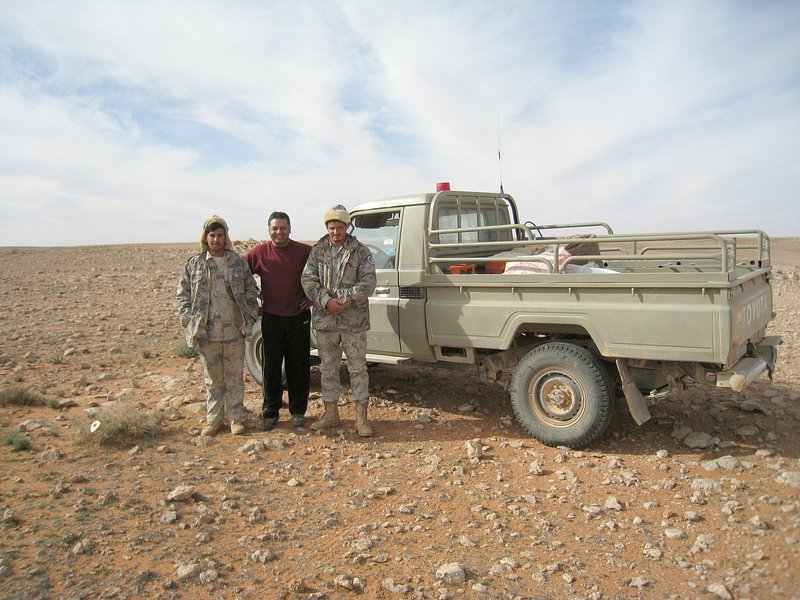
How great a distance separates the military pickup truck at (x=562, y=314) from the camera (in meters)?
3.94

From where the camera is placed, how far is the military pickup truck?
3936 mm

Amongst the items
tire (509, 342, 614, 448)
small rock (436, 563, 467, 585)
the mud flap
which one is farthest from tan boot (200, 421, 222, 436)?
the mud flap

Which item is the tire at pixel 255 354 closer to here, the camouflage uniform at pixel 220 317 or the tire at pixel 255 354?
the tire at pixel 255 354

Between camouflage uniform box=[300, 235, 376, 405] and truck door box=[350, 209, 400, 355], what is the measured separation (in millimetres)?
338

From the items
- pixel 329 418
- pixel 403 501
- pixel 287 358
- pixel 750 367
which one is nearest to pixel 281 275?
pixel 287 358

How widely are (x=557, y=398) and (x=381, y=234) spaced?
2187 millimetres

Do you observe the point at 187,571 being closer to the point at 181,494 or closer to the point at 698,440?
the point at 181,494

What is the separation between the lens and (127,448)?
181 inches

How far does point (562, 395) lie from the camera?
4492 mm

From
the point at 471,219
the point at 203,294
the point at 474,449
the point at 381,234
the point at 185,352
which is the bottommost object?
the point at 474,449

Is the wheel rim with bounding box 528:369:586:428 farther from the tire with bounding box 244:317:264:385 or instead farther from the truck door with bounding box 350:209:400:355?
the tire with bounding box 244:317:264:385

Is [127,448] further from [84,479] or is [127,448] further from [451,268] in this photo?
[451,268]

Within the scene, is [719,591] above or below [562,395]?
below

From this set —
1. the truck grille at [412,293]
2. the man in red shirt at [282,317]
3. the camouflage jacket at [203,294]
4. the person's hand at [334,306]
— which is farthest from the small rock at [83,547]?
the truck grille at [412,293]
